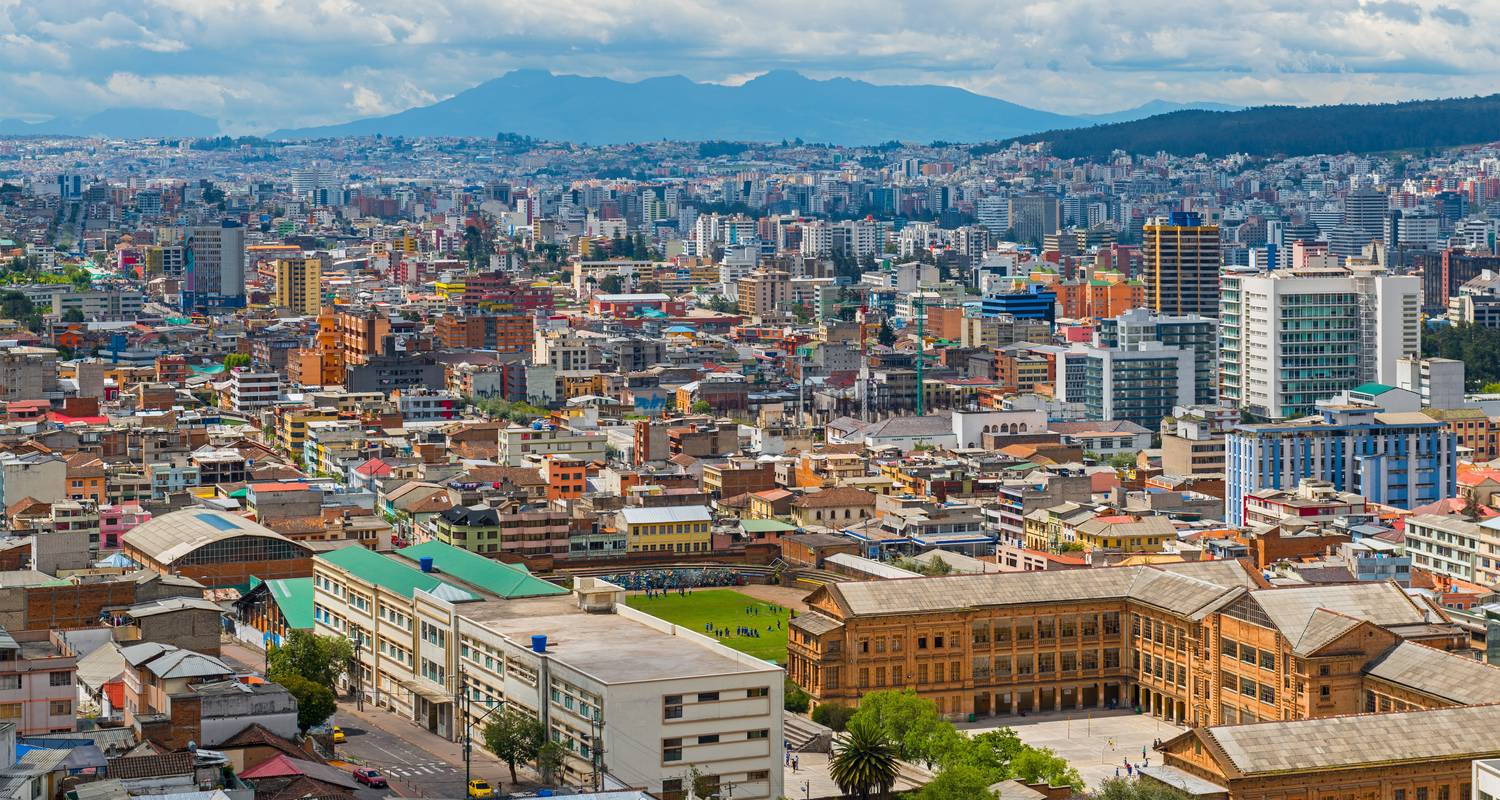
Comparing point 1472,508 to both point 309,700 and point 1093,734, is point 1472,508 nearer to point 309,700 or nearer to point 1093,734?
point 1093,734

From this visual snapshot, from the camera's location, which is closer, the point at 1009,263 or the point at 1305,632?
the point at 1305,632

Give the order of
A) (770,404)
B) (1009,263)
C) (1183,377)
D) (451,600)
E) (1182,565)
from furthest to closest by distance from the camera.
A: (1009,263), (770,404), (1183,377), (1182,565), (451,600)

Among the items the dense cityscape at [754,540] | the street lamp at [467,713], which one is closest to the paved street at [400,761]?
the dense cityscape at [754,540]

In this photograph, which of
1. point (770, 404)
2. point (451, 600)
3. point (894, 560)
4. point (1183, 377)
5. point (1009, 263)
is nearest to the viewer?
point (451, 600)

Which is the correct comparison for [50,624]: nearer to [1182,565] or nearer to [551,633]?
[551,633]

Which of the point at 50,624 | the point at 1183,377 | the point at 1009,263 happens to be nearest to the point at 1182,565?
the point at 50,624

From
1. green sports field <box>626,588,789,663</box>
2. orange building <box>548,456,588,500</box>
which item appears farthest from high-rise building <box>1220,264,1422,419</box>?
green sports field <box>626,588,789,663</box>

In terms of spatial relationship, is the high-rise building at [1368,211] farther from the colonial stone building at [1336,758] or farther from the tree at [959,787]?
the tree at [959,787]
